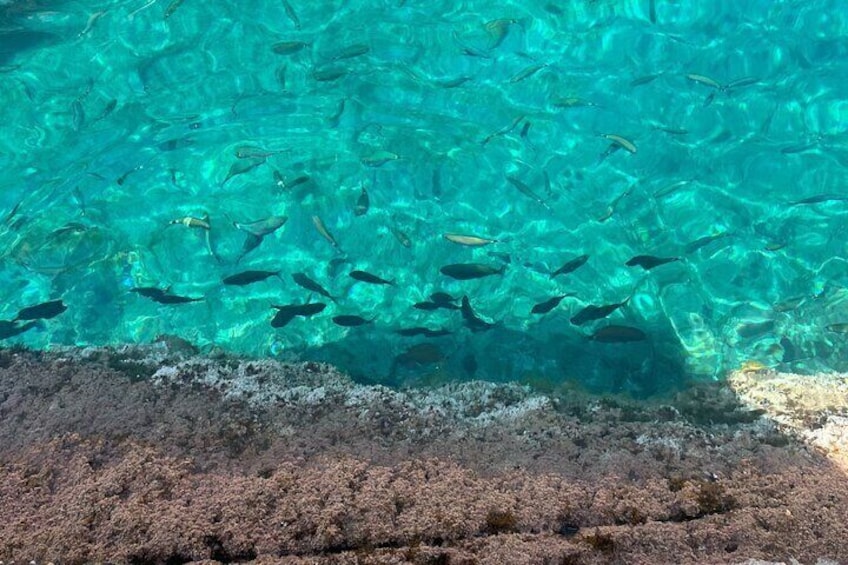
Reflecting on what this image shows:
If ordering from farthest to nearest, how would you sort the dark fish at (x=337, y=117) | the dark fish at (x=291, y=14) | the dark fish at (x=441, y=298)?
the dark fish at (x=291, y=14), the dark fish at (x=337, y=117), the dark fish at (x=441, y=298)

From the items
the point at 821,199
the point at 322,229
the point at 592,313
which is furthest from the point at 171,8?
the point at 821,199

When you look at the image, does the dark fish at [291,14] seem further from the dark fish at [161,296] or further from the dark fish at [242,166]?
the dark fish at [161,296]

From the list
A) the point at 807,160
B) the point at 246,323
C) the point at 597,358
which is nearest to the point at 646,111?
the point at 807,160

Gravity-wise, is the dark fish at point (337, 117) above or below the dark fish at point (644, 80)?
below

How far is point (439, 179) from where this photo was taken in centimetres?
766

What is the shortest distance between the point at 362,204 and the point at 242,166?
1.72 meters

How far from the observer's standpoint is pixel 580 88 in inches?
335

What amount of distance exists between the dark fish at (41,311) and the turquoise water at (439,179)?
92mm

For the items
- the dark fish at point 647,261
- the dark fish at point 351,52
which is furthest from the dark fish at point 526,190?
the dark fish at point 351,52

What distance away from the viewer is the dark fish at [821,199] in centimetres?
704

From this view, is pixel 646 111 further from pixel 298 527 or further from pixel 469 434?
pixel 298 527

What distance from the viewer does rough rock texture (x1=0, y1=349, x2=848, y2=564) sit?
10.2 ft

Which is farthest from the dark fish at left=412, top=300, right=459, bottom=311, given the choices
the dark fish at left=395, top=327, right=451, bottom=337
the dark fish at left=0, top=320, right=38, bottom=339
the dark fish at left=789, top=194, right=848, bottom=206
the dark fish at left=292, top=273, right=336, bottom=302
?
the dark fish at left=789, top=194, right=848, bottom=206

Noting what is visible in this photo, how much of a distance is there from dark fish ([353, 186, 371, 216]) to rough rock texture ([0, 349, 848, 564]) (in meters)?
3.04
